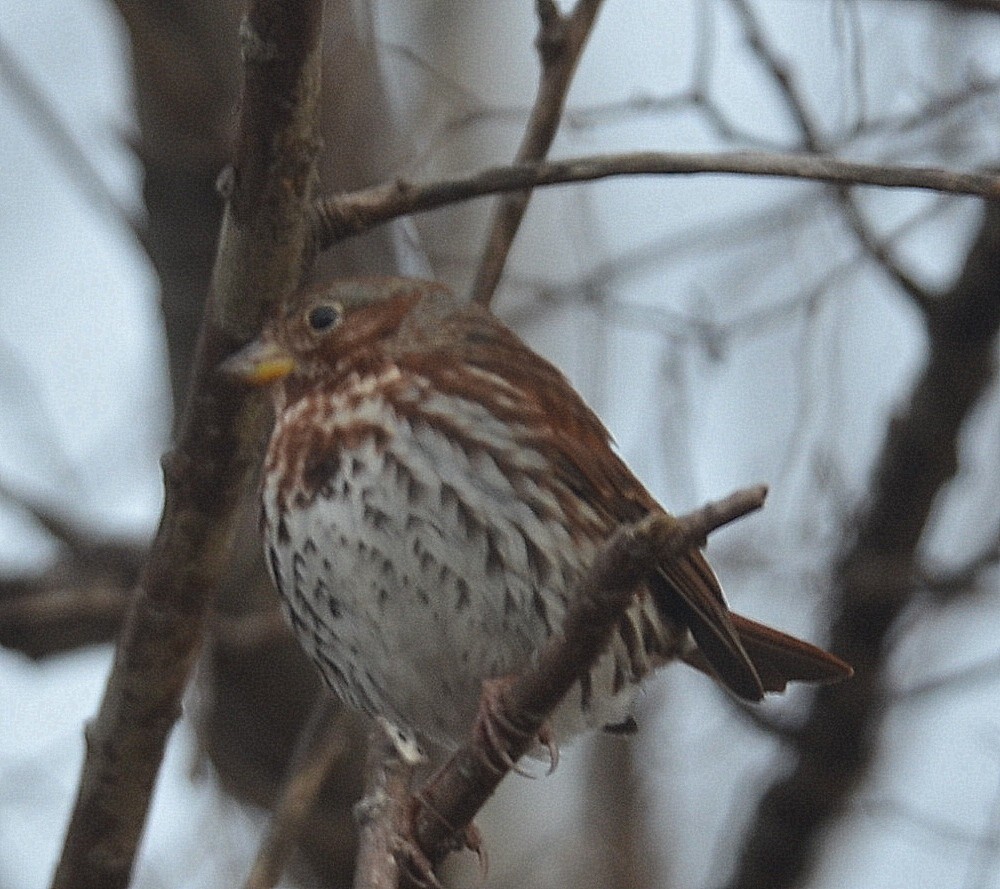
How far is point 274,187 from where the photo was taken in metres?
2.89

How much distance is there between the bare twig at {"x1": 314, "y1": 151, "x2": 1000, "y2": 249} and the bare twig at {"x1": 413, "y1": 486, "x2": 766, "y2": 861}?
0.78 meters

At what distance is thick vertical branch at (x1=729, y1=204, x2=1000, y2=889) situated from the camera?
4055 millimetres

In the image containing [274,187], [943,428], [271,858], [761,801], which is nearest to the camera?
[274,187]

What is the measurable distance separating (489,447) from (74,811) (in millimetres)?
1082

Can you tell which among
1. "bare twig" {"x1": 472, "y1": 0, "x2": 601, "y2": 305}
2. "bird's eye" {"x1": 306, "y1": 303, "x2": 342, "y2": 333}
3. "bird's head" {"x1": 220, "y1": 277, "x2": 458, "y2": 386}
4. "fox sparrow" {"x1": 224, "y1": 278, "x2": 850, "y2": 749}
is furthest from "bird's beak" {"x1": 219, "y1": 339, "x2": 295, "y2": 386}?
"bare twig" {"x1": 472, "y1": 0, "x2": 601, "y2": 305}

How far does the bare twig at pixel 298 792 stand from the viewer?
3668mm

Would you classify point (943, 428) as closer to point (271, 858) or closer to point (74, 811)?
point (271, 858)

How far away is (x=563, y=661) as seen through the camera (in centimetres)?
245

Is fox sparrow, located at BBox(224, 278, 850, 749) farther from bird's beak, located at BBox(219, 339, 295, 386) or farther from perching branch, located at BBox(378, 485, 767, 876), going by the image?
perching branch, located at BBox(378, 485, 767, 876)

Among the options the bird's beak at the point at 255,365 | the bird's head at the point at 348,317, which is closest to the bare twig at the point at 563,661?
the bird's beak at the point at 255,365

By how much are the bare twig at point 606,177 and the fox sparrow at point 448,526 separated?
1.03ft

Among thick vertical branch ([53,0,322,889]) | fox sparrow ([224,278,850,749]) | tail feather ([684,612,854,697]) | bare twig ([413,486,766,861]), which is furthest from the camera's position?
tail feather ([684,612,854,697])

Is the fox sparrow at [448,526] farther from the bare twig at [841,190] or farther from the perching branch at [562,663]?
the bare twig at [841,190]

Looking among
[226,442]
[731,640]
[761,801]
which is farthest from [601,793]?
[226,442]
